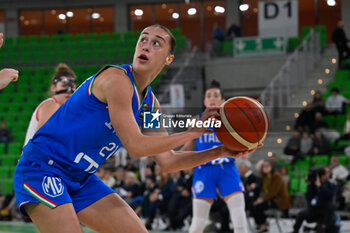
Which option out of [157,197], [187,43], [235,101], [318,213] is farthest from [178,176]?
[235,101]

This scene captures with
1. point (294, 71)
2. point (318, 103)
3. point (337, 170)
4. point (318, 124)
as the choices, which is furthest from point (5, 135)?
point (337, 170)

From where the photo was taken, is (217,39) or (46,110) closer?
(46,110)

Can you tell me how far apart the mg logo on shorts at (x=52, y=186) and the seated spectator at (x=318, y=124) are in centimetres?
753

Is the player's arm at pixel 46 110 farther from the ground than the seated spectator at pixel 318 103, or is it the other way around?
the player's arm at pixel 46 110

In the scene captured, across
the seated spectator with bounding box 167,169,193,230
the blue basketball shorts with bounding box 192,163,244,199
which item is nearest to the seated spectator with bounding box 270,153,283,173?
the seated spectator with bounding box 167,169,193,230

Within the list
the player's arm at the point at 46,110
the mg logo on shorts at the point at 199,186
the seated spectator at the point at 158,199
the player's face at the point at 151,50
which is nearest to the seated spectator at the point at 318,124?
the seated spectator at the point at 158,199

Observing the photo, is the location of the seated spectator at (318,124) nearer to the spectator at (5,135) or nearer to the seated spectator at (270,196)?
the seated spectator at (270,196)

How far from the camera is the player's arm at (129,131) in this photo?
3.07 m

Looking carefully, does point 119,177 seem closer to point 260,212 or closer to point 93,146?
point 260,212

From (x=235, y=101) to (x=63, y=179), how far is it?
1036mm

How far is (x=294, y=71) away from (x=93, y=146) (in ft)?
29.0

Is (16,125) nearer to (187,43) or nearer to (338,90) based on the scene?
(187,43)

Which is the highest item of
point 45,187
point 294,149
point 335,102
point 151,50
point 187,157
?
point 151,50
